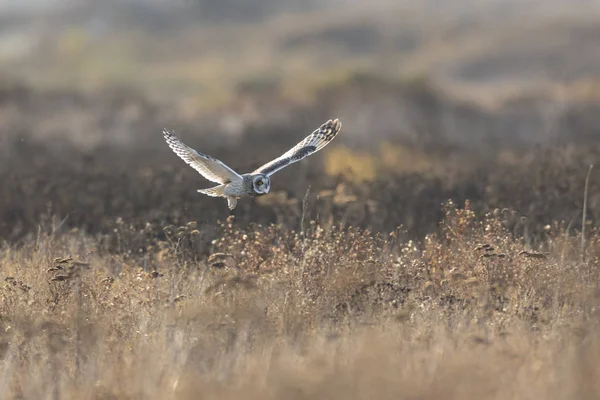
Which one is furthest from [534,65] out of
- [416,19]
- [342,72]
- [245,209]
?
[245,209]

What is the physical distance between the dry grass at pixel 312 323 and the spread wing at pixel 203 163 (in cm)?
71

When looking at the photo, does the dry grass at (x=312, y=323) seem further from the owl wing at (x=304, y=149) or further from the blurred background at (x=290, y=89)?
the blurred background at (x=290, y=89)

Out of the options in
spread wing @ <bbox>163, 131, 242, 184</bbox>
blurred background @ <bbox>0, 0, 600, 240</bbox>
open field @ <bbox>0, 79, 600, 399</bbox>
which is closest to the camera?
open field @ <bbox>0, 79, 600, 399</bbox>

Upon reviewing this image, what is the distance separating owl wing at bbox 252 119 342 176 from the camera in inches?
411

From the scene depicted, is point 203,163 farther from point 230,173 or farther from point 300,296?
point 300,296

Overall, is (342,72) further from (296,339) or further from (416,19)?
(296,339)

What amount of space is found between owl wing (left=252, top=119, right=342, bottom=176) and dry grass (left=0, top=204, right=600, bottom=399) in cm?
72

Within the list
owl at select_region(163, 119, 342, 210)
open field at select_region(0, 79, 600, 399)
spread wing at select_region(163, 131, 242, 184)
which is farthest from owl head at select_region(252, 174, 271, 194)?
open field at select_region(0, 79, 600, 399)

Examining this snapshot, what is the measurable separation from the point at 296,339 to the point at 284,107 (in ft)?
43.7

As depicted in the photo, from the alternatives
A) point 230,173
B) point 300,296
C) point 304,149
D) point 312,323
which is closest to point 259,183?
point 230,173

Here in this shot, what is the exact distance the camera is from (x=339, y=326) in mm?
8586

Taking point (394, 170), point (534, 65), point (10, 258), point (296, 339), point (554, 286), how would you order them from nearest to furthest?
point (296, 339) → point (554, 286) → point (10, 258) → point (394, 170) → point (534, 65)

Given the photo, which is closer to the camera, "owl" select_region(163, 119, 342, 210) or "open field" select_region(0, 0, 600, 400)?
"open field" select_region(0, 0, 600, 400)

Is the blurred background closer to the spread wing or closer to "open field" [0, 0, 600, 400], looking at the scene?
"open field" [0, 0, 600, 400]
